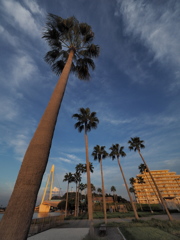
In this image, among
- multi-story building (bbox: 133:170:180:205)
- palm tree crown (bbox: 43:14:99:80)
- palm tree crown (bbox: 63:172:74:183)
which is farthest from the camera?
multi-story building (bbox: 133:170:180:205)

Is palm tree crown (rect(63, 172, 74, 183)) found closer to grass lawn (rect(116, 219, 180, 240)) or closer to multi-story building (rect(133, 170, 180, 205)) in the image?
grass lawn (rect(116, 219, 180, 240))

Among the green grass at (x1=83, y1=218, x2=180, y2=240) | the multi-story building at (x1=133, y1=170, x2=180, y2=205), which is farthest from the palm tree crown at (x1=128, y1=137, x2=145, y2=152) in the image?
the multi-story building at (x1=133, y1=170, x2=180, y2=205)

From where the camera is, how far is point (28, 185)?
237 centimetres

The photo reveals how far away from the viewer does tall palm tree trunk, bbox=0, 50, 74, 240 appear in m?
1.96

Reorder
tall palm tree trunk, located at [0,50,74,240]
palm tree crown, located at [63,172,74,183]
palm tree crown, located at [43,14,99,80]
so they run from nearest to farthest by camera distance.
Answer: tall palm tree trunk, located at [0,50,74,240] < palm tree crown, located at [43,14,99,80] < palm tree crown, located at [63,172,74,183]

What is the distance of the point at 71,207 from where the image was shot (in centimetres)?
5766

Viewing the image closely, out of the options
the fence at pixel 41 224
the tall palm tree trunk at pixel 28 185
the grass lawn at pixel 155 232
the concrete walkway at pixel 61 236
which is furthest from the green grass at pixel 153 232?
the tall palm tree trunk at pixel 28 185

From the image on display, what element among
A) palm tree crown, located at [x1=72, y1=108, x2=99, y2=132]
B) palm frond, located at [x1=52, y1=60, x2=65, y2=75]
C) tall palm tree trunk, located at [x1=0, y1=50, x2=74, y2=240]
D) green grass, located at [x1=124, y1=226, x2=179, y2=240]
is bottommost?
green grass, located at [x1=124, y1=226, x2=179, y2=240]

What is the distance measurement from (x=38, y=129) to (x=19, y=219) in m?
1.93

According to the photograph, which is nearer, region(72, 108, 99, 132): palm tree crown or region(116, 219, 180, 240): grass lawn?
region(116, 219, 180, 240): grass lawn

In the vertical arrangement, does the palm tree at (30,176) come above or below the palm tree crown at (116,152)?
below

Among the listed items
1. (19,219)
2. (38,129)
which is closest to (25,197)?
(19,219)

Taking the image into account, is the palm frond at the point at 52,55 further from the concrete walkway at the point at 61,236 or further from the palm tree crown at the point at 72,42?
the concrete walkway at the point at 61,236

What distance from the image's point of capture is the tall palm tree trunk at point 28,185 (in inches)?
77.2
